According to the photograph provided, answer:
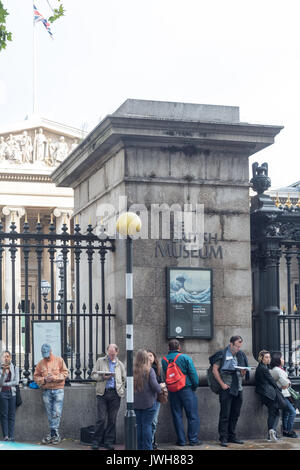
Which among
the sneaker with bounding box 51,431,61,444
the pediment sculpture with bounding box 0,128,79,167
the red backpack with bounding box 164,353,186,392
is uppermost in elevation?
the pediment sculpture with bounding box 0,128,79,167

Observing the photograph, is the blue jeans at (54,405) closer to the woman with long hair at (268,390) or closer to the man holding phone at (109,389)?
the man holding phone at (109,389)

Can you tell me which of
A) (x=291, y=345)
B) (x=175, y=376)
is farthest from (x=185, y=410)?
(x=291, y=345)

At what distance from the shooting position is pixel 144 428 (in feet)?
37.1

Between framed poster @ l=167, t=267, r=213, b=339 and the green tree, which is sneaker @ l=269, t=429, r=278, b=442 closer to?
framed poster @ l=167, t=267, r=213, b=339

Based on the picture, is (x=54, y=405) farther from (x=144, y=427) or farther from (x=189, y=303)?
(x=189, y=303)

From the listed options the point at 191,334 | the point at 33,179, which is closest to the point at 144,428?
the point at 191,334

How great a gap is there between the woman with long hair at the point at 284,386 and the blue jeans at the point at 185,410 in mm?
1712

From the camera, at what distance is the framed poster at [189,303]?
13375mm

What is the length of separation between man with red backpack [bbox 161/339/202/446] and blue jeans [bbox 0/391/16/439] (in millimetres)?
2219

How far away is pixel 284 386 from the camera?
13883 mm

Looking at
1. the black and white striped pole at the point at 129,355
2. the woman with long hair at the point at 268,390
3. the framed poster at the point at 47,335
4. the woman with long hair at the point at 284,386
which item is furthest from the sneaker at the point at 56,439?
the woman with long hair at the point at 284,386

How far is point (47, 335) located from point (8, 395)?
112cm

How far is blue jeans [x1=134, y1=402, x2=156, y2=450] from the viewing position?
37.0ft

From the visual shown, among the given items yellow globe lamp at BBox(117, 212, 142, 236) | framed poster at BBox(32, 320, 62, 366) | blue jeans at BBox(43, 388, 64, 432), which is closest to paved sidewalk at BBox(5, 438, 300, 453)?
blue jeans at BBox(43, 388, 64, 432)
